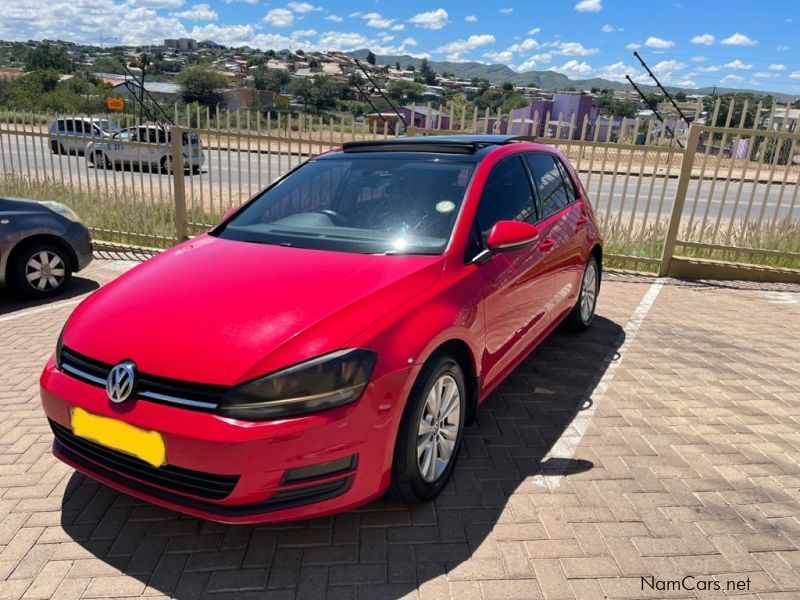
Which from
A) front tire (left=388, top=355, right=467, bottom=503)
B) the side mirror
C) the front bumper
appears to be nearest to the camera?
the front bumper

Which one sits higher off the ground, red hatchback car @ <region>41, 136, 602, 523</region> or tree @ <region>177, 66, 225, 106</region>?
tree @ <region>177, 66, 225, 106</region>

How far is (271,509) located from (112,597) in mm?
716

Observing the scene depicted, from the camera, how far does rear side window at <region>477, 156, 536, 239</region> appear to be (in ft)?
11.3

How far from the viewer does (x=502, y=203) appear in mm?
3680

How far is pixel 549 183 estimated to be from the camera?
15.0ft

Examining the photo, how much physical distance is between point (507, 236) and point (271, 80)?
3079 inches

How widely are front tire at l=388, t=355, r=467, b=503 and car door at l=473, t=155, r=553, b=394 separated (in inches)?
13.9

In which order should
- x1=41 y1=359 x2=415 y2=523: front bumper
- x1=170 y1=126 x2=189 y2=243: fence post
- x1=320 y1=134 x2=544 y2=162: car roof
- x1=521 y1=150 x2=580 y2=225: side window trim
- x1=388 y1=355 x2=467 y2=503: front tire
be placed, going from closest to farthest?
x1=41 y1=359 x2=415 y2=523: front bumper → x1=388 y1=355 x2=467 y2=503: front tire → x1=320 y1=134 x2=544 y2=162: car roof → x1=521 y1=150 x2=580 y2=225: side window trim → x1=170 y1=126 x2=189 y2=243: fence post

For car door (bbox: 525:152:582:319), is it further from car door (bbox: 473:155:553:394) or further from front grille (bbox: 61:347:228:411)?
front grille (bbox: 61:347:228:411)

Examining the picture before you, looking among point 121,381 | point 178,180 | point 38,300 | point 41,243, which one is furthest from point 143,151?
point 121,381

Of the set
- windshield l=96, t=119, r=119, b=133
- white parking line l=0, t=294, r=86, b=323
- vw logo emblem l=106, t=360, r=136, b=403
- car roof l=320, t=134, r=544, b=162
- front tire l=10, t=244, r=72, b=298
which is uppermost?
car roof l=320, t=134, r=544, b=162

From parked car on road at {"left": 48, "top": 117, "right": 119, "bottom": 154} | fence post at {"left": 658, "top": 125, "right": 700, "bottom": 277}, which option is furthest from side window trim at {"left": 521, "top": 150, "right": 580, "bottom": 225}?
parked car on road at {"left": 48, "top": 117, "right": 119, "bottom": 154}

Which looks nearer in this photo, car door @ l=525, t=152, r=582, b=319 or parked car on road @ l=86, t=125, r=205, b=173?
car door @ l=525, t=152, r=582, b=319

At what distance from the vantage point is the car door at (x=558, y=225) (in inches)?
166
